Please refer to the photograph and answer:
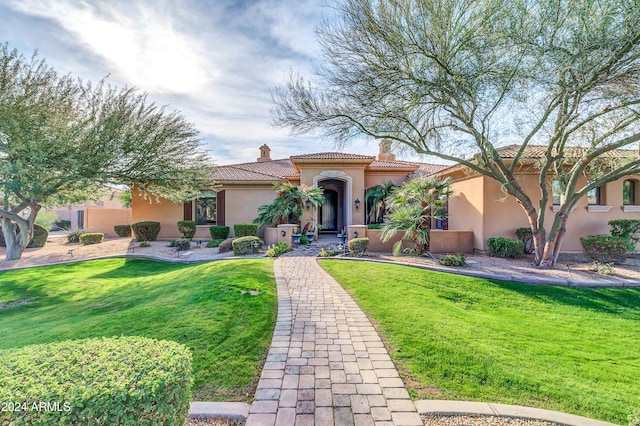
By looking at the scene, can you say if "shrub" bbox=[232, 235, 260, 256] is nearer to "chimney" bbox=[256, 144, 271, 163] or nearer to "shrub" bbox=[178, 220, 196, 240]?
"shrub" bbox=[178, 220, 196, 240]

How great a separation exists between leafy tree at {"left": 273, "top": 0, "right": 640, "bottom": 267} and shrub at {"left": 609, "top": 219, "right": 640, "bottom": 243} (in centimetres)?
253

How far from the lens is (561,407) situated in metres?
2.99

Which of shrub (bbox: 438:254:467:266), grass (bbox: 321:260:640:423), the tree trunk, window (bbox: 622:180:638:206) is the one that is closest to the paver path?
grass (bbox: 321:260:640:423)

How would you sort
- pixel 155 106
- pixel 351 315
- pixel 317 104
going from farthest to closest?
1. pixel 155 106
2. pixel 317 104
3. pixel 351 315

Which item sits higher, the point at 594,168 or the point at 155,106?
the point at 155,106

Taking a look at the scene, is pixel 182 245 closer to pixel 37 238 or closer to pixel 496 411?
pixel 37 238

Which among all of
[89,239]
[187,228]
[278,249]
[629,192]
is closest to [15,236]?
[89,239]

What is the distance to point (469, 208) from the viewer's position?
13.3 meters

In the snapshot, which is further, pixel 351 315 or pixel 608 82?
pixel 608 82

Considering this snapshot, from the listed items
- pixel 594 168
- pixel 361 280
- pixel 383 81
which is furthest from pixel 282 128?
pixel 594 168

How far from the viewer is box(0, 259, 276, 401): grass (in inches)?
146

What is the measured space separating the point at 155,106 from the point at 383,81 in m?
11.1

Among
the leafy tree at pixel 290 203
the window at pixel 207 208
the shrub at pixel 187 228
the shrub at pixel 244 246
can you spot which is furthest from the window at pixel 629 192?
the shrub at pixel 187 228

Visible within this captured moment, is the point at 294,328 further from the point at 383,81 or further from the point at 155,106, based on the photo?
the point at 155,106
